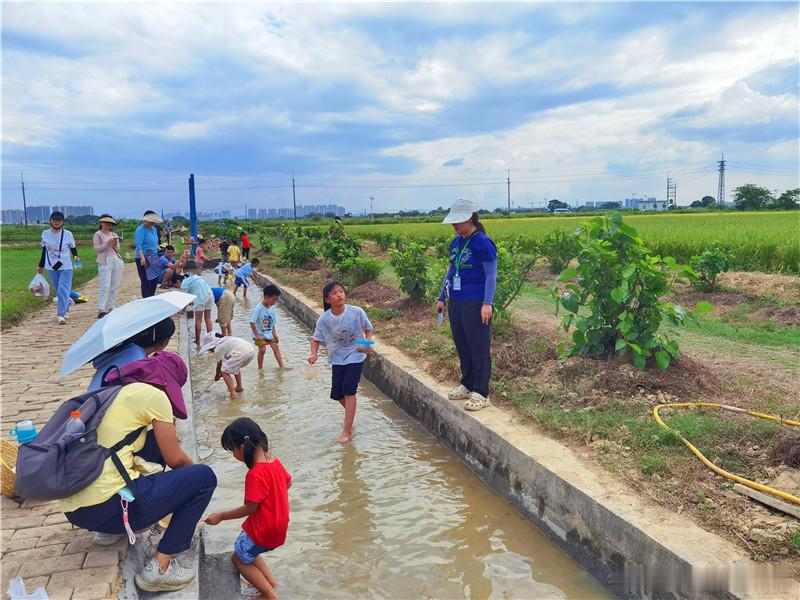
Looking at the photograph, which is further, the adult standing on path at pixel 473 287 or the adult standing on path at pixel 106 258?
the adult standing on path at pixel 106 258

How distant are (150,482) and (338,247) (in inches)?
476

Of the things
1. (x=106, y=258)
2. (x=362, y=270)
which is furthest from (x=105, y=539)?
(x=362, y=270)

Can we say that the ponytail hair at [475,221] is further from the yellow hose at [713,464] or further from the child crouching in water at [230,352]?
the child crouching in water at [230,352]

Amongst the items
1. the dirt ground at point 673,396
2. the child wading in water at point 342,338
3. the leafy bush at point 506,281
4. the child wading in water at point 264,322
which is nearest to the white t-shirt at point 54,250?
the child wading in water at point 264,322

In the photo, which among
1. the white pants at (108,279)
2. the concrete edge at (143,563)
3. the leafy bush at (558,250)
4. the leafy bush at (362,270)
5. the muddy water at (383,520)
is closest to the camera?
the concrete edge at (143,563)

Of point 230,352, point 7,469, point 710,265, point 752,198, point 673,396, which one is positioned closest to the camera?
point 7,469

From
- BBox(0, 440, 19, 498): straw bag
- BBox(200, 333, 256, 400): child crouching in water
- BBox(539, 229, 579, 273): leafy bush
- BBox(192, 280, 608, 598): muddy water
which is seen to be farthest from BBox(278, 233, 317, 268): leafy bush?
BBox(0, 440, 19, 498): straw bag

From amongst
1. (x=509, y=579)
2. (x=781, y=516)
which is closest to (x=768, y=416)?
(x=781, y=516)

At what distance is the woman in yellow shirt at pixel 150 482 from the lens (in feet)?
8.64

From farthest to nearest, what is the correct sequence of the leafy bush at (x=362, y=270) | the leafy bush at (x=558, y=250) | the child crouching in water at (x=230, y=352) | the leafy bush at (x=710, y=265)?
1. the leafy bush at (x=362, y=270)
2. the leafy bush at (x=558, y=250)
3. the leafy bush at (x=710, y=265)
4. the child crouching in water at (x=230, y=352)

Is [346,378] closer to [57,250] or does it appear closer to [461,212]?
[461,212]

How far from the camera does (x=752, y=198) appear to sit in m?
51.8

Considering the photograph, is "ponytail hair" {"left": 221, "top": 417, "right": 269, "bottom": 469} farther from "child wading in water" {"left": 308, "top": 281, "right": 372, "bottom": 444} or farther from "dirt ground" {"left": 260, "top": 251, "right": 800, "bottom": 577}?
"dirt ground" {"left": 260, "top": 251, "right": 800, "bottom": 577}

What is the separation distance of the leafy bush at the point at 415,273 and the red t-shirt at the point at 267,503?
6535mm
